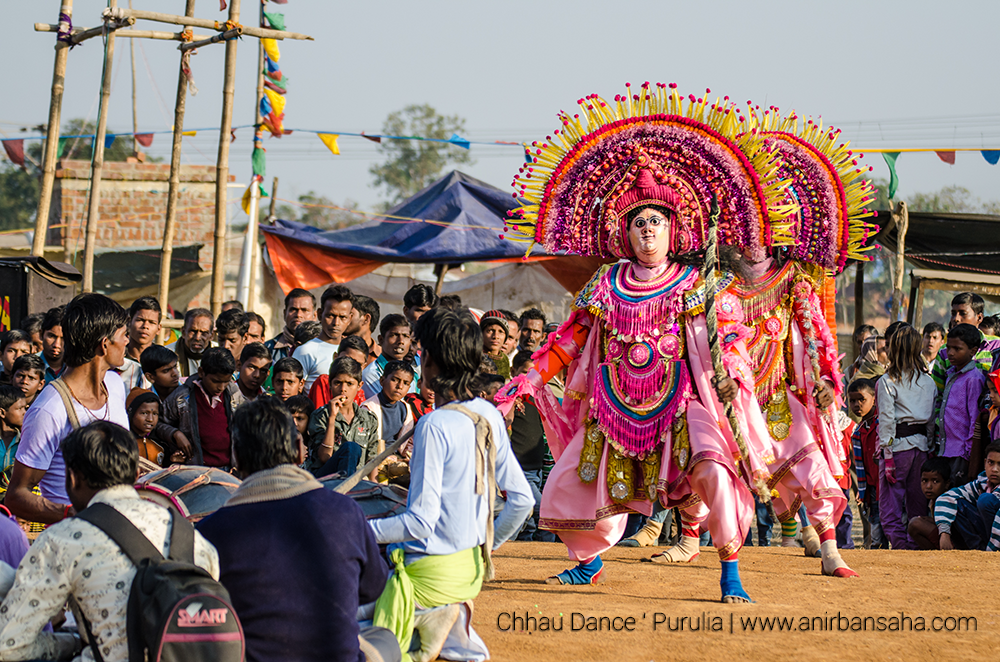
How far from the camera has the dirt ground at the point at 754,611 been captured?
14.7 feet

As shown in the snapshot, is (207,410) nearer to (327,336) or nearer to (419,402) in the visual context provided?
(419,402)

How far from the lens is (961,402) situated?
7945 millimetres

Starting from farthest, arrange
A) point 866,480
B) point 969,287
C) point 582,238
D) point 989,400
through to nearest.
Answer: point 969,287, point 866,480, point 989,400, point 582,238

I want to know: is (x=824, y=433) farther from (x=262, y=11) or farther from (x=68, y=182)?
(x=68, y=182)

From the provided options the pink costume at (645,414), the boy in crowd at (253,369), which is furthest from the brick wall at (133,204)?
the pink costume at (645,414)

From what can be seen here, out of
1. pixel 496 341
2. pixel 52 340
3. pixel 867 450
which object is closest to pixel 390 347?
pixel 496 341

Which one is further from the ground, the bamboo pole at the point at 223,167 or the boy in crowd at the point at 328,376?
the bamboo pole at the point at 223,167

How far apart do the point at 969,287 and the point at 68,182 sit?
1469 cm

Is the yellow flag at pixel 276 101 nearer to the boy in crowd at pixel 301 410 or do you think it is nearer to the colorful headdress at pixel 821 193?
the boy in crowd at pixel 301 410

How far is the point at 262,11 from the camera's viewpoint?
39.1 feet

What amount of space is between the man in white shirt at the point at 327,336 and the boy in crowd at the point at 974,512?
466 centimetres

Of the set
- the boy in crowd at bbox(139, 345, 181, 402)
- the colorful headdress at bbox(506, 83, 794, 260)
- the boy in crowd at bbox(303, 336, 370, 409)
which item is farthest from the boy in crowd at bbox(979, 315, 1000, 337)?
the boy in crowd at bbox(139, 345, 181, 402)

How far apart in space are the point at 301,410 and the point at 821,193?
346cm

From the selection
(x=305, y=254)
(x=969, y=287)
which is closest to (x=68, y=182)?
(x=305, y=254)
